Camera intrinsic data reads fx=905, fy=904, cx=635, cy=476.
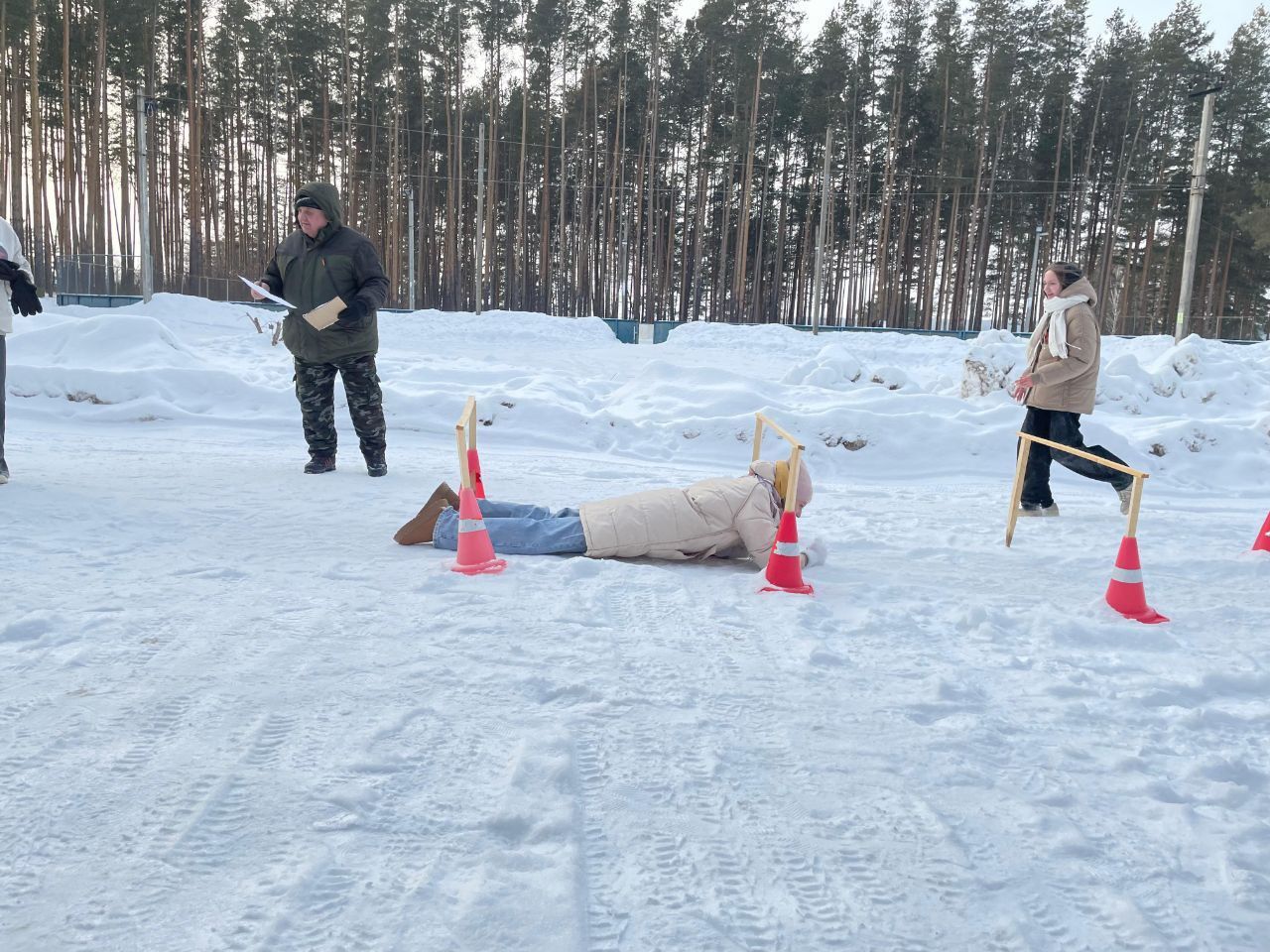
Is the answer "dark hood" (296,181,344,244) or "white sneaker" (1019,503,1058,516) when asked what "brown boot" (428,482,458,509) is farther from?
"white sneaker" (1019,503,1058,516)

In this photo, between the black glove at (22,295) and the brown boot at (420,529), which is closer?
the brown boot at (420,529)

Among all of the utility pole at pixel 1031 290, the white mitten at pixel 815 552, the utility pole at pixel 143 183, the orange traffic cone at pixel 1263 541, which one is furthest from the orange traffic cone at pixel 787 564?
the utility pole at pixel 1031 290

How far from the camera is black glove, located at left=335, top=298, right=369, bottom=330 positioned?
5.58m

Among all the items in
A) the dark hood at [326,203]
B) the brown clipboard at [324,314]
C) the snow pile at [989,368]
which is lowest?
the snow pile at [989,368]

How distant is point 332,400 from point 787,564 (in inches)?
139

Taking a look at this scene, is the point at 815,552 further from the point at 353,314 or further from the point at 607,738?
the point at 353,314

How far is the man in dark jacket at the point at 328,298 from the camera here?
5590 mm

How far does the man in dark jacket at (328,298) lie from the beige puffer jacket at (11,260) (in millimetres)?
1317

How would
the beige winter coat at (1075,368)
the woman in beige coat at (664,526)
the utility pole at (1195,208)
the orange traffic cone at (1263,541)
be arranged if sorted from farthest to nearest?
the utility pole at (1195,208)
the beige winter coat at (1075,368)
the orange traffic cone at (1263,541)
the woman in beige coat at (664,526)

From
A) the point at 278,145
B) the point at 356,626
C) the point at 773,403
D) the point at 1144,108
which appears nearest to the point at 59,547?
the point at 356,626

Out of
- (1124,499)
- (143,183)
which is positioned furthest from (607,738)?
(143,183)

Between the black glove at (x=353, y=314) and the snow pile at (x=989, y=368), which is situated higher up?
the black glove at (x=353, y=314)

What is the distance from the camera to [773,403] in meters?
8.63

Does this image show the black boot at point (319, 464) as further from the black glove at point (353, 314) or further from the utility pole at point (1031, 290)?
the utility pole at point (1031, 290)
